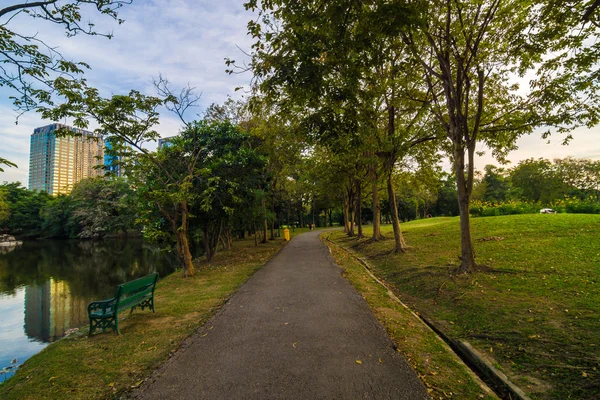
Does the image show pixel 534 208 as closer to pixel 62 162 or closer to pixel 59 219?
pixel 62 162

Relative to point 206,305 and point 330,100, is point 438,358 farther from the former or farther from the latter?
point 206,305

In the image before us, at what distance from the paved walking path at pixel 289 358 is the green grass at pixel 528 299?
166 cm

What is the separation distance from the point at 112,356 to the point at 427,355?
470 centimetres

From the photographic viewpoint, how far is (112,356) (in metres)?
4.78

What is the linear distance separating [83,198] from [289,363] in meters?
54.7

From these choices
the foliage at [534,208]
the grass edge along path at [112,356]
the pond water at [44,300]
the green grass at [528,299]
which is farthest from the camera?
the foliage at [534,208]

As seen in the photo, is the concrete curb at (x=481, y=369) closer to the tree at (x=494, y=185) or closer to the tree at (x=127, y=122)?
the tree at (x=127, y=122)

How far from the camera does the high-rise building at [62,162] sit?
21.6 meters

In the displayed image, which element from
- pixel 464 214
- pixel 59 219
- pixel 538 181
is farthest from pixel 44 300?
pixel 538 181

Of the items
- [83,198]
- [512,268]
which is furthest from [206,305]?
[83,198]

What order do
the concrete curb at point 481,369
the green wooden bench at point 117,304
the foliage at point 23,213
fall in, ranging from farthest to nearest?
the foliage at point 23,213 → the green wooden bench at point 117,304 → the concrete curb at point 481,369

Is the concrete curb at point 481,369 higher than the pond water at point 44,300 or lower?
higher

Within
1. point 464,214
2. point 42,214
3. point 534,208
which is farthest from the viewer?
point 42,214

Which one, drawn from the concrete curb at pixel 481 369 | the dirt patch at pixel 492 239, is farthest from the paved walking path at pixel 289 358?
the dirt patch at pixel 492 239
